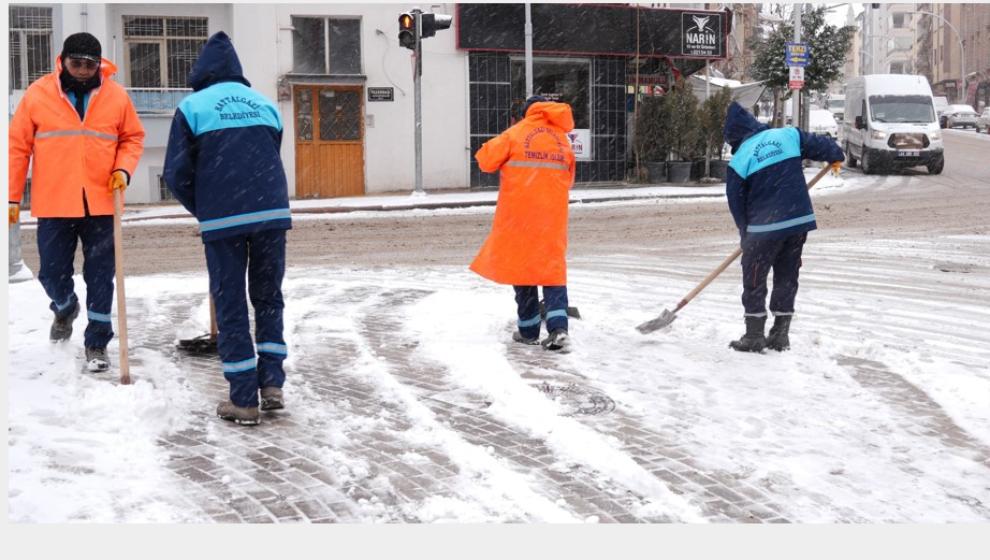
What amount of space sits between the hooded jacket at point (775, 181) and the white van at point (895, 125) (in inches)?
839

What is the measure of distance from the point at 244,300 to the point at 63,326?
205 centimetres

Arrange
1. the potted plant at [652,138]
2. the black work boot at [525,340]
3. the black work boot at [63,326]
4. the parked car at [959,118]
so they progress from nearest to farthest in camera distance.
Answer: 1. the black work boot at [63,326]
2. the black work boot at [525,340]
3. the potted plant at [652,138]
4. the parked car at [959,118]

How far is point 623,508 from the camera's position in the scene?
405 cm

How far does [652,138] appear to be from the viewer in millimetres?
24859

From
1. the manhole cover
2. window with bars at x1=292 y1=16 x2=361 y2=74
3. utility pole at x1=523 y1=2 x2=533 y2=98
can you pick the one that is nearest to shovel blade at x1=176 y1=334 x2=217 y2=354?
the manhole cover

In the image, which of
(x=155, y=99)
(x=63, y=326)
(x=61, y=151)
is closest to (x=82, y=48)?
(x=61, y=151)

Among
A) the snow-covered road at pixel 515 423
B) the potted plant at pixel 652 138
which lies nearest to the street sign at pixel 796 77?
the potted plant at pixel 652 138

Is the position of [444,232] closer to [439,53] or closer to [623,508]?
[439,53]

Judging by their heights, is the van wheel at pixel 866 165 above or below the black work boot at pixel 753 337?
above

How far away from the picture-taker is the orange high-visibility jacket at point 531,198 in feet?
22.5

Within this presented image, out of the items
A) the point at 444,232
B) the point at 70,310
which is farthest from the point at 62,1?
the point at 70,310

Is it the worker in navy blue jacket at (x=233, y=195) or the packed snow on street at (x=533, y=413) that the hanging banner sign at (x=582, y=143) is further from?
the worker in navy blue jacket at (x=233, y=195)

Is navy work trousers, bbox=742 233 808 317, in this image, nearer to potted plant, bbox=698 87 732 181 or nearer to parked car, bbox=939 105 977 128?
potted plant, bbox=698 87 732 181

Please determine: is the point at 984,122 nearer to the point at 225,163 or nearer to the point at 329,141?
the point at 329,141
